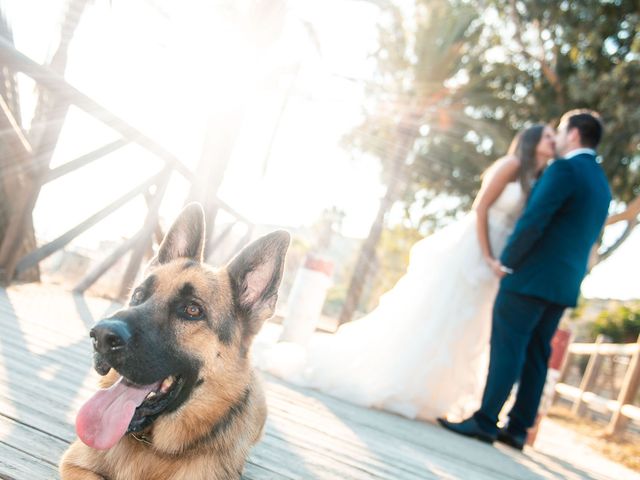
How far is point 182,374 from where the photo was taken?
6.50ft

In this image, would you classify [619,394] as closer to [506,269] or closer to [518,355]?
[518,355]

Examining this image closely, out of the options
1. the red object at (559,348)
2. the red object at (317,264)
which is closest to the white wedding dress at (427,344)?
the red object at (559,348)

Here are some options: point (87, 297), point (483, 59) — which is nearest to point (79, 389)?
point (87, 297)

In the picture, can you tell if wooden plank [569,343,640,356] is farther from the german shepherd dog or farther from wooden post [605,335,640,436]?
the german shepherd dog

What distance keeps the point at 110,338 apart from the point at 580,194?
3.92 m

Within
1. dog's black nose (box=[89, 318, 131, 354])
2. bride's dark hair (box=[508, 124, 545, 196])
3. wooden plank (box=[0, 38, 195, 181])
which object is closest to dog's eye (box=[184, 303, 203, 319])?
dog's black nose (box=[89, 318, 131, 354])

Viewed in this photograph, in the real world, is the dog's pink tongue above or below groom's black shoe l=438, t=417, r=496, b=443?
above

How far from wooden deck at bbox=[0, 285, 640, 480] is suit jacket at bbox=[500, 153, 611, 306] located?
56.0 inches

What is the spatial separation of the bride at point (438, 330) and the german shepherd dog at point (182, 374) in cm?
275

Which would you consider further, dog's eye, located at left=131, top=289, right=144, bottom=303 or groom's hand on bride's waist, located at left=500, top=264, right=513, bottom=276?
groom's hand on bride's waist, located at left=500, top=264, right=513, bottom=276

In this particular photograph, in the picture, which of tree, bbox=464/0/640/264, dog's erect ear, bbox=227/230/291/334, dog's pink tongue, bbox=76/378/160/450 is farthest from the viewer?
tree, bbox=464/0/640/264

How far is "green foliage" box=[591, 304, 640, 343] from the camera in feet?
52.7

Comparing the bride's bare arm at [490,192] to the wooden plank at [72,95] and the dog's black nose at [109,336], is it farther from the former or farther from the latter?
the dog's black nose at [109,336]

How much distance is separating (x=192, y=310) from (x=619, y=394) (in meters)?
9.47
